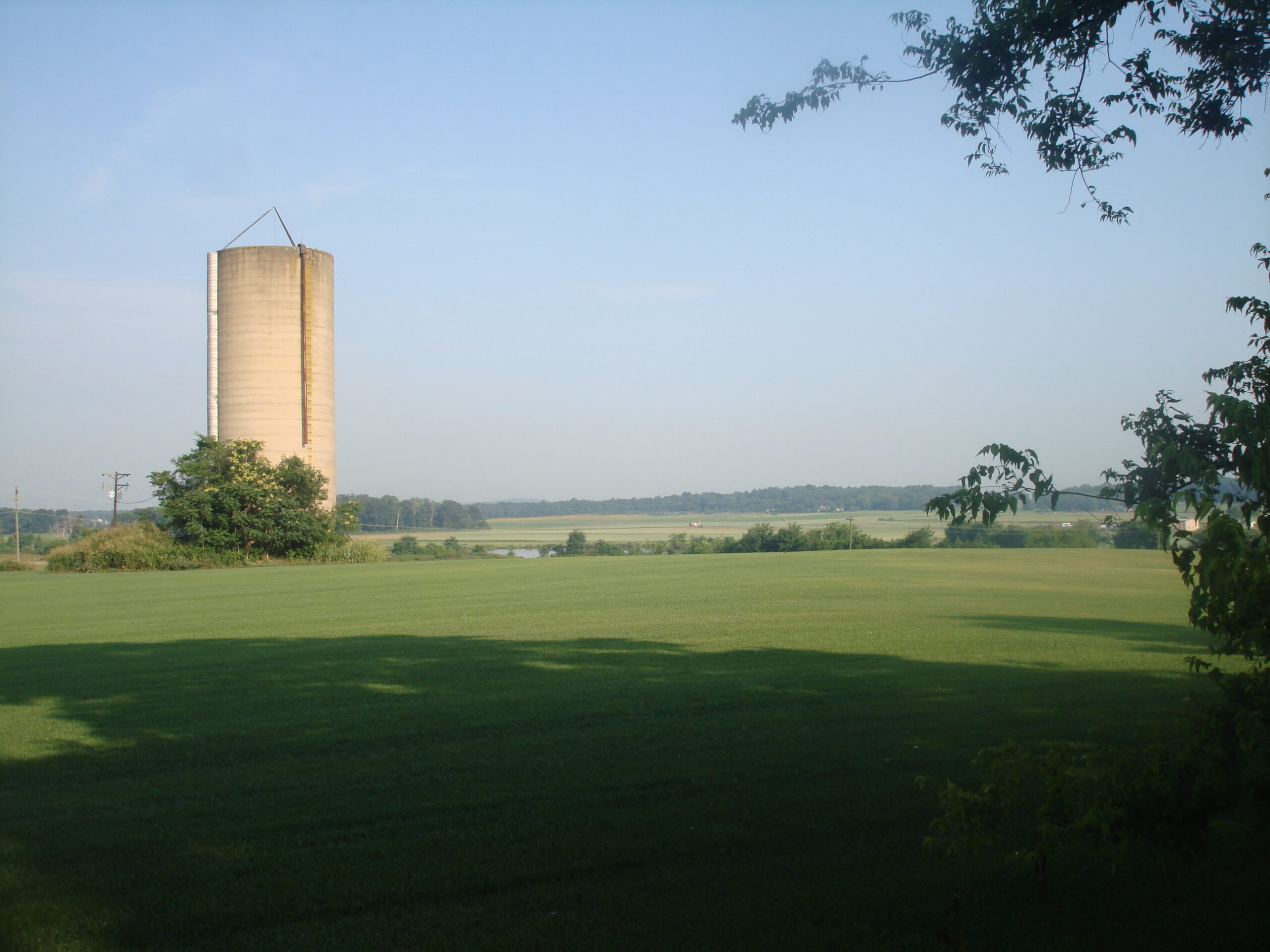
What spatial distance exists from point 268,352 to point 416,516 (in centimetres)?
5333

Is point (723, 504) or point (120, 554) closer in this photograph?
point (120, 554)

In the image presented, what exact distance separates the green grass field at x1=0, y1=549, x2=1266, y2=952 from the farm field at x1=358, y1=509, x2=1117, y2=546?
25.4m

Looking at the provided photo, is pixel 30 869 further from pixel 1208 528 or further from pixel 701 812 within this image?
pixel 1208 528

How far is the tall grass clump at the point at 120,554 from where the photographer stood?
127 ft

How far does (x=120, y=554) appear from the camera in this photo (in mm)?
38625

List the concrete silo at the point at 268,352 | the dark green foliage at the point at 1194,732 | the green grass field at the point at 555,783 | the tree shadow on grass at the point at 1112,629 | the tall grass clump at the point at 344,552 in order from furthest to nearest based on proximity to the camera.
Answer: the concrete silo at the point at 268,352
the tall grass clump at the point at 344,552
the tree shadow on grass at the point at 1112,629
the green grass field at the point at 555,783
the dark green foliage at the point at 1194,732

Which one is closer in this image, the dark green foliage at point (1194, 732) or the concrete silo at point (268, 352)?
the dark green foliage at point (1194, 732)

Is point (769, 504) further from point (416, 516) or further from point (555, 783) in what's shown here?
point (555, 783)

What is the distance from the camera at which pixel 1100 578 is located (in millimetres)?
26453

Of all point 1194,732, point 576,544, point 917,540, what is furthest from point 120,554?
point 1194,732

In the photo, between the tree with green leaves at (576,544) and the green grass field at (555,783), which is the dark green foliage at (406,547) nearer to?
the tree with green leaves at (576,544)

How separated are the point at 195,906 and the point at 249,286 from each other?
4537 cm

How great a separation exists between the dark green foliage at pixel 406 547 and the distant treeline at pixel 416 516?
28.0 metres

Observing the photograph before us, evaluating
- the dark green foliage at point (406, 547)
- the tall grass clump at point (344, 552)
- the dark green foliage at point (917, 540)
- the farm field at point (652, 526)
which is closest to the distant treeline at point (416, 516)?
the farm field at point (652, 526)
